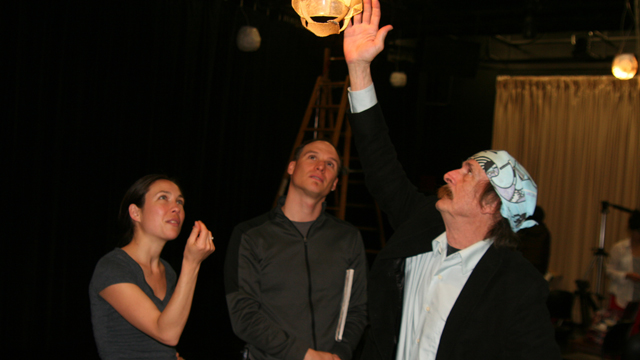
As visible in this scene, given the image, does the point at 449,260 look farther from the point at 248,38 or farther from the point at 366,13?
the point at 248,38

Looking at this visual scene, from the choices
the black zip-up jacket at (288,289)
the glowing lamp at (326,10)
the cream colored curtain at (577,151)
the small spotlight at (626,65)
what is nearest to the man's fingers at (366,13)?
the glowing lamp at (326,10)

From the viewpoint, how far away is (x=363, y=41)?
4.93ft

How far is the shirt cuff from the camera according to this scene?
61.6 inches

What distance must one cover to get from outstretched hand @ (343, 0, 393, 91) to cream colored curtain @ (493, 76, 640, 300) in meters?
7.29

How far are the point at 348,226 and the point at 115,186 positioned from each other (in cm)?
229

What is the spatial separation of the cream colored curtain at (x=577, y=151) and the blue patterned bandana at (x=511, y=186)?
697 centimetres

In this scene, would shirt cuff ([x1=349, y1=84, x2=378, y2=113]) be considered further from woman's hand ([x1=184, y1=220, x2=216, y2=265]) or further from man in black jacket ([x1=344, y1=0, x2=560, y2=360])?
woman's hand ([x1=184, y1=220, x2=216, y2=265])

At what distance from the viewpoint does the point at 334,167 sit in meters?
2.36

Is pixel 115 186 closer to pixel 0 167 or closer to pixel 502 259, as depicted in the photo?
pixel 0 167

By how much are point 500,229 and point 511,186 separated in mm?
161

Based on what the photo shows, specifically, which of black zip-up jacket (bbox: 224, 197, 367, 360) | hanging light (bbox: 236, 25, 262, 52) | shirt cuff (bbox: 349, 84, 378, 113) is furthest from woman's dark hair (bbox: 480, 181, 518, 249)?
hanging light (bbox: 236, 25, 262, 52)

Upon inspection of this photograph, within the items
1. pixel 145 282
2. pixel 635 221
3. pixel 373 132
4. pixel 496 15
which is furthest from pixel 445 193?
pixel 496 15

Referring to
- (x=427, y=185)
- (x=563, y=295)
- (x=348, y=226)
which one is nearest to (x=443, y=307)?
(x=348, y=226)

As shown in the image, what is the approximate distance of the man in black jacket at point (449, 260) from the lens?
54.6 inches
